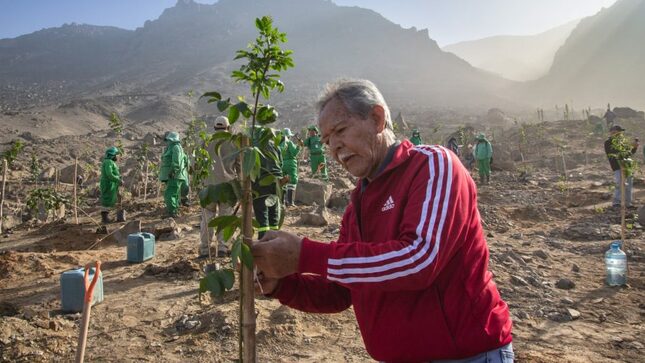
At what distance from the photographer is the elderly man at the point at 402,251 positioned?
3.98 feet

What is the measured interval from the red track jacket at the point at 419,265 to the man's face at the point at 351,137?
8 cm

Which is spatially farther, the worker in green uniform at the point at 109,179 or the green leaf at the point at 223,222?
the worker in green uniform at the point at 109,179

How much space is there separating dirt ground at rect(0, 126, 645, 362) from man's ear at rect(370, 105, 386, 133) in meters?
2.26

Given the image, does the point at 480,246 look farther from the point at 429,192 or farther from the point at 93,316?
the point at 93,316

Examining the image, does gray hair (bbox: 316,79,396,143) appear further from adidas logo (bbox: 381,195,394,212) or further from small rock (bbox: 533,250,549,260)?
small rock (bbox: 533,250,549,260)

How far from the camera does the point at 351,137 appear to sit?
1.47 metres

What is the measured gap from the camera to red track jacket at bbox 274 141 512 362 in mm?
1204

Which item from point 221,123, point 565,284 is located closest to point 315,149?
point 221,123

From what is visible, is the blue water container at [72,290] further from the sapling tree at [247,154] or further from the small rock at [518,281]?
the small rock at [518,281]

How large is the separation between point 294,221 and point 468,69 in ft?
326

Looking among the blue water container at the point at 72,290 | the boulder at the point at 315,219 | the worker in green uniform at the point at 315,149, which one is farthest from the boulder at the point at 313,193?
the blue water container at the point at 72,290

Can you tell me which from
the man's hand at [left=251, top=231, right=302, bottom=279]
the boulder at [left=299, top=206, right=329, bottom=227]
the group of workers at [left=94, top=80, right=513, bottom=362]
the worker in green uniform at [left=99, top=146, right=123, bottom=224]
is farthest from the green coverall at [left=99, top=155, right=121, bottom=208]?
the man's hand at [left=251, top=231, right=302, bottom=279]

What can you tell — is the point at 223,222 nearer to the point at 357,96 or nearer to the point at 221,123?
the point at 357,96

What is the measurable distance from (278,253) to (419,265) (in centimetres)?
42
